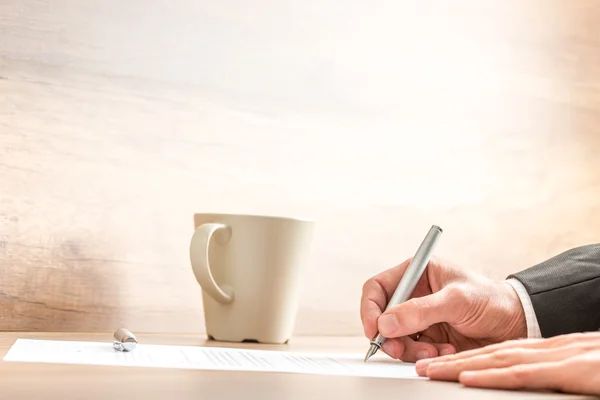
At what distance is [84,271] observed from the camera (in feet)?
3.54

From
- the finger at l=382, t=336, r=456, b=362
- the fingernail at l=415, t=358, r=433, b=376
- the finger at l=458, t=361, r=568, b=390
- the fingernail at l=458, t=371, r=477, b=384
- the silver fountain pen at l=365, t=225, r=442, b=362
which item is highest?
the silver fountain pen at l=365, t=225, r=442, b=362

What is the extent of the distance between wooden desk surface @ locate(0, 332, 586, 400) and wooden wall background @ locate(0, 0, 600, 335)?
448 mm

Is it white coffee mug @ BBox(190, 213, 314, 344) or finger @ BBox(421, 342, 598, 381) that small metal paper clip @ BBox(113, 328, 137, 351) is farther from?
finger @ BBox(421, 342, 598, 381)

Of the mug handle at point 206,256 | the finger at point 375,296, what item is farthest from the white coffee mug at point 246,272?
the finger at point 375,296

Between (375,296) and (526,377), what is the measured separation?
38 cm

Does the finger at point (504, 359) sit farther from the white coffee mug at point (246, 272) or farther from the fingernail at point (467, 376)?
the white coffee mug at point (246, 272)

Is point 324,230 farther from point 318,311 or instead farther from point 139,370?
point 139,370

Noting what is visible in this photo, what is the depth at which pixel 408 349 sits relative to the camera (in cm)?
92

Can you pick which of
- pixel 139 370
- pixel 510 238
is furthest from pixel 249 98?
pixel 139 370

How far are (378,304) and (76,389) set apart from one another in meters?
0.50

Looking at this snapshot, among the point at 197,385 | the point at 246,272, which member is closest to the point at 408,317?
the point at 246,272

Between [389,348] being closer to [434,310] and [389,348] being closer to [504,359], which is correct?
[434,310]

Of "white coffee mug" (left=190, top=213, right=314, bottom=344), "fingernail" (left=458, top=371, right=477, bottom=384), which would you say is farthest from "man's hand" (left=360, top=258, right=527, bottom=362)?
"fingernail" (left=458, top=371, right=477, bottom=384)

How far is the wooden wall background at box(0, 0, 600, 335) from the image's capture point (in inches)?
42.1
